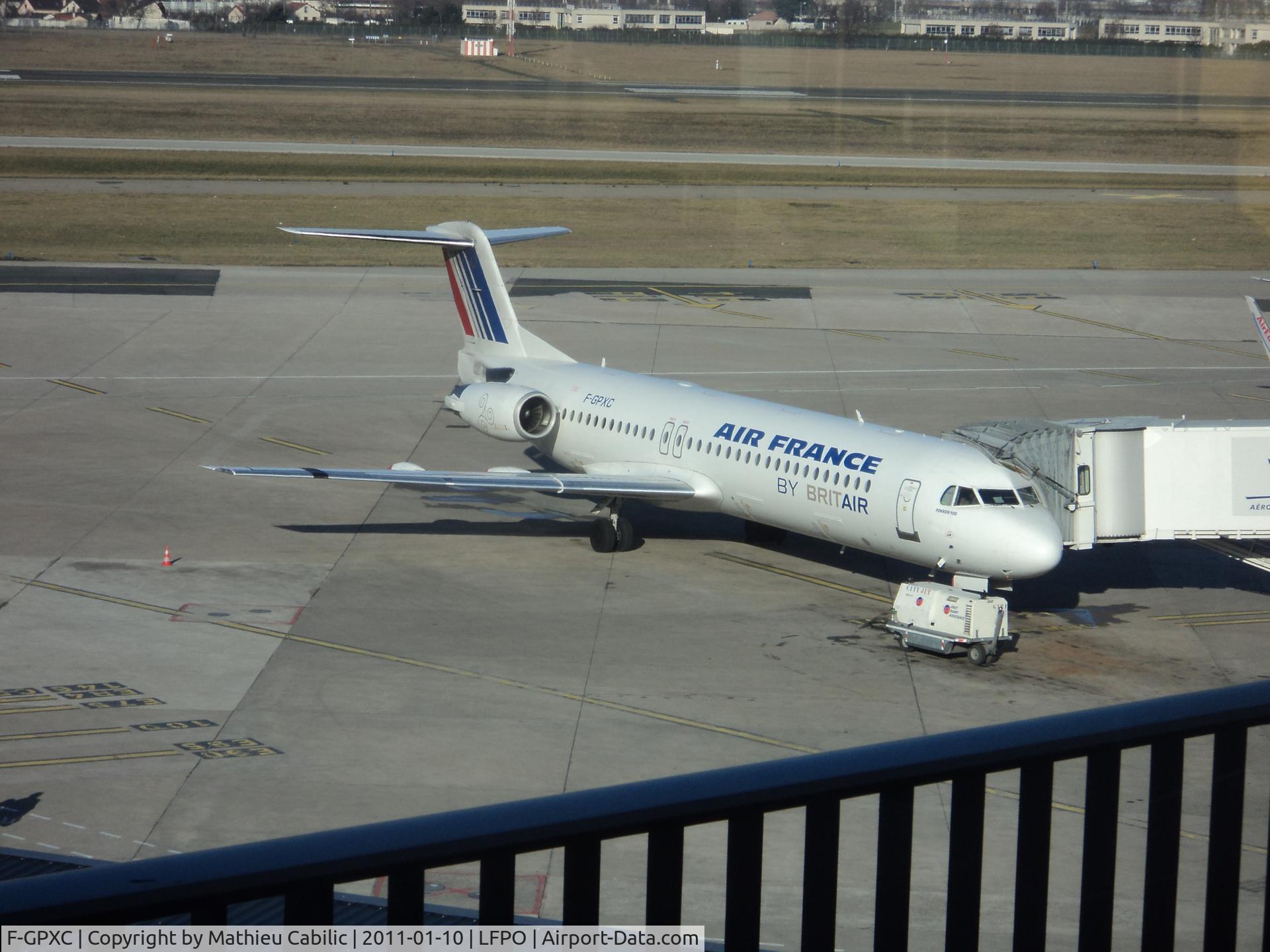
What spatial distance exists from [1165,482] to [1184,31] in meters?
77.6

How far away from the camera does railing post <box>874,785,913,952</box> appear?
319cm

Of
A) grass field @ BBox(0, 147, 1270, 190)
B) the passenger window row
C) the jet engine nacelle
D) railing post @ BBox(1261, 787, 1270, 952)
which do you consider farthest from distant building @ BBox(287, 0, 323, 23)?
railing post @ BBox(1261, 787, 1270, 952)

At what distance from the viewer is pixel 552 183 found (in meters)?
76.5

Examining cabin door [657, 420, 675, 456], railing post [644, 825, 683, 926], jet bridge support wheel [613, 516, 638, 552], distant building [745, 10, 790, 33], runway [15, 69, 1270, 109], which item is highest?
distant building [745, 10, 790, 33]

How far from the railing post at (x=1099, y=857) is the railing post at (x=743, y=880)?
871 millimetres

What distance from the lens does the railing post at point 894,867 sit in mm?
3193

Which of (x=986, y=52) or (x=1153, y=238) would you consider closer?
(x=1153, y=238)

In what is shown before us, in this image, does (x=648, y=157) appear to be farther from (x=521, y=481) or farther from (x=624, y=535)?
(x=521, y=481)

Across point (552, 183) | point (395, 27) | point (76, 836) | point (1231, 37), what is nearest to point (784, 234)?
point (552, 183)

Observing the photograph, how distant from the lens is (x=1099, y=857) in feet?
11.7

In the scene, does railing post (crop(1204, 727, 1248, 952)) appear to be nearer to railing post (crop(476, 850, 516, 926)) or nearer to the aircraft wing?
railing post (crop(476, 850, 516, 926))

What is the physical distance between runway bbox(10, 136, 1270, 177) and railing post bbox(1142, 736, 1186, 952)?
83.2m

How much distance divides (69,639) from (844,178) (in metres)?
64.9

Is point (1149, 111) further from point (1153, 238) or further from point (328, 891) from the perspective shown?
point (328, 891)
